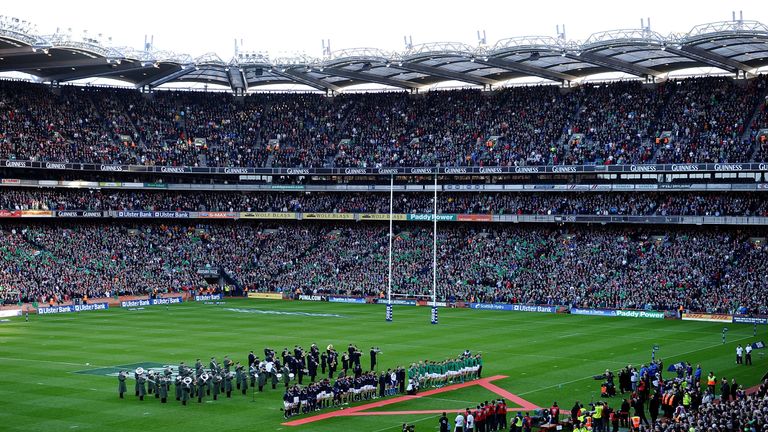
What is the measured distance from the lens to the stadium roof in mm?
63344

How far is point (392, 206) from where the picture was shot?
251ft

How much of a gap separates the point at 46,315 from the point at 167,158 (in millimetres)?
24957

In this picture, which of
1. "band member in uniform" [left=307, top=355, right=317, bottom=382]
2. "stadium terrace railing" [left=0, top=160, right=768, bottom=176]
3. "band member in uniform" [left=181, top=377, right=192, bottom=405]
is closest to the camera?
"band member in uniform" [left=181, top=377, right=192, bottom=405]

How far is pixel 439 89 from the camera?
88.1 metres

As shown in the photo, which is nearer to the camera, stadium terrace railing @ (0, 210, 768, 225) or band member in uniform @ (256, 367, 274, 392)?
band member in uniform @ (256, 367, 274, 392)

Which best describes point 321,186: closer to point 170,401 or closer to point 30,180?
point 30,180

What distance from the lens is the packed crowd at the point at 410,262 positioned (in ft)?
210

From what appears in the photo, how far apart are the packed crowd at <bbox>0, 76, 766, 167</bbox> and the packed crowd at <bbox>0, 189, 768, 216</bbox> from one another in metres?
2.97

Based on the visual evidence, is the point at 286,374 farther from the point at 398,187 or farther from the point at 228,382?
the point at 398,187

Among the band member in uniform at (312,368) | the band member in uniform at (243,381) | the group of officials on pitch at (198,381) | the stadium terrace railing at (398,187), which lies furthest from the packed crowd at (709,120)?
the band member in uniform at (243,381)

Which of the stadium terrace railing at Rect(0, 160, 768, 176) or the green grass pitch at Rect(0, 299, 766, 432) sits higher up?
the stadium terrace railing at Rect(0, 160, 768, 176)

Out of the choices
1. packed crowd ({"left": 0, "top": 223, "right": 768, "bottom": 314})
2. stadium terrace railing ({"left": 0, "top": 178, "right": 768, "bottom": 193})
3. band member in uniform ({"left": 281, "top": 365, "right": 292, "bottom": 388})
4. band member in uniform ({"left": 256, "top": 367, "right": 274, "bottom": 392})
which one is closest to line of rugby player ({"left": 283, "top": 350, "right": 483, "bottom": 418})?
band member in uniform ({"left": 281, "top": 365, "right": 292, "bottom": 388})

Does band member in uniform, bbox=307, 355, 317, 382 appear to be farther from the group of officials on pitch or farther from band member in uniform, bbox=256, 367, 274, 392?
band member in uniform, bbox=256, 367, 274, 392

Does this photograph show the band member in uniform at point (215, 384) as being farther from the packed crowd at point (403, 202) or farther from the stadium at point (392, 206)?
the packed crowd at point (403, 202)
